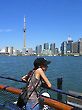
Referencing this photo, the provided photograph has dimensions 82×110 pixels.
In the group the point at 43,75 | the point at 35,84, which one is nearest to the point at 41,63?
the point at 43,75

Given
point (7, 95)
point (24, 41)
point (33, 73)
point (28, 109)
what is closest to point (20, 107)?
point (28, 109)

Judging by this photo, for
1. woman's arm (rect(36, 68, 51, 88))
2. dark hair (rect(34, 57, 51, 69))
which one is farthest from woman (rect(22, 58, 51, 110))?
dark hair (rect(34, 57, 51, 69))

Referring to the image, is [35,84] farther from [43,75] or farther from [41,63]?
[41,63]

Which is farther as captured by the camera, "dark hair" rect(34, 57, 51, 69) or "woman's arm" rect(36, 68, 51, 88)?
"dark hair" rect(34, 57, 51, 69)

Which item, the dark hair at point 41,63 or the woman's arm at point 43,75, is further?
the dark hair at point 41,63

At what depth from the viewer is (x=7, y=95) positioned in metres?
6.70

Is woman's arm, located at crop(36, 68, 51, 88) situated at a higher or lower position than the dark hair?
lower

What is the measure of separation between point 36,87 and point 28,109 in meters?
0.40

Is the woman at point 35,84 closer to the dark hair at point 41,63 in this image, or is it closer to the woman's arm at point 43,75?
the woman's arm at point 43,75

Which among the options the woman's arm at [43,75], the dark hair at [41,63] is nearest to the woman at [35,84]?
the woman's arm at [43,75]

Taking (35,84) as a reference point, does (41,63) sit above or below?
above

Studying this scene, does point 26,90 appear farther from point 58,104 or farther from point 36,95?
point 58,104

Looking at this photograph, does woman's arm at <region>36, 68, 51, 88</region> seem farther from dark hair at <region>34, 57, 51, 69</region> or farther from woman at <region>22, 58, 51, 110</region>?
dark hair at <region>34, 57, 51, 69</region>

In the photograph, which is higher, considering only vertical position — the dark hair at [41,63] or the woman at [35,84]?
the dark hair at [41,63]
